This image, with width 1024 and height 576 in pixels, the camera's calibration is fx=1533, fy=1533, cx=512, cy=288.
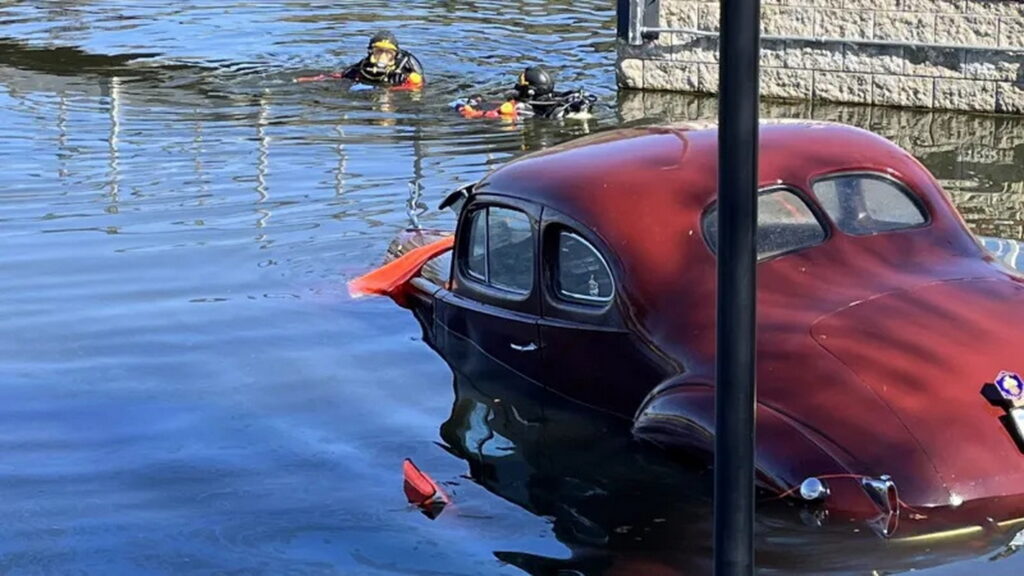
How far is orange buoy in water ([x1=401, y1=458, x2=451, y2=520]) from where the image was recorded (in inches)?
268

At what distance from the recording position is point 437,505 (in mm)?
6844

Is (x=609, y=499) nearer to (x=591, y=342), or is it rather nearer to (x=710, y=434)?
(x=710, y=434)

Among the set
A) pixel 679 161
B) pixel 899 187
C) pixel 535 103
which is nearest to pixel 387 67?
pixel 535 103

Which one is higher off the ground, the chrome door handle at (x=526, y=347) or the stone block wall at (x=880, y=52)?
the stone block wall at (x=880, y=52)

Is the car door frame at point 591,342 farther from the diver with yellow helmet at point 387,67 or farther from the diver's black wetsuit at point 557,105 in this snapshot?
the diver with yellow helmet at point 387,67

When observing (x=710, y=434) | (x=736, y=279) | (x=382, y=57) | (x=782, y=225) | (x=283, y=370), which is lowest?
(x=283, y=370)

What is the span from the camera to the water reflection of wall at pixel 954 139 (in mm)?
13383

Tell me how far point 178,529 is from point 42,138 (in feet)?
38.2

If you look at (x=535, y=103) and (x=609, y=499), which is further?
(x=535, y=103)

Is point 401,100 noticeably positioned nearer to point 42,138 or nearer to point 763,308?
point 42,138

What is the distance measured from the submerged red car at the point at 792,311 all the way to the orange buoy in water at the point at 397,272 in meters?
1.17

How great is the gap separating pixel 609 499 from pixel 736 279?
4041 mm

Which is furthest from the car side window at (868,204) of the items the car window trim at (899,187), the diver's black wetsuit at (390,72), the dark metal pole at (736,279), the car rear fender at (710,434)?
the diver's black wetsuit at (390,72)

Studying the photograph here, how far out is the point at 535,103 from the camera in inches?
729
